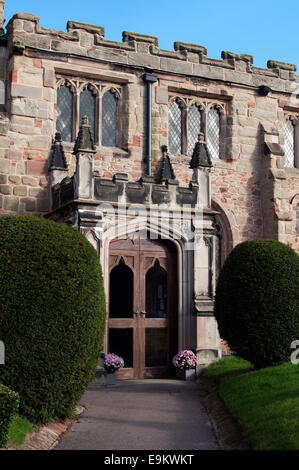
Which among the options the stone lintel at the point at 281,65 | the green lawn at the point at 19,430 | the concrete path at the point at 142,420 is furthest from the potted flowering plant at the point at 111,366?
the stone lintel at the point at 281,65

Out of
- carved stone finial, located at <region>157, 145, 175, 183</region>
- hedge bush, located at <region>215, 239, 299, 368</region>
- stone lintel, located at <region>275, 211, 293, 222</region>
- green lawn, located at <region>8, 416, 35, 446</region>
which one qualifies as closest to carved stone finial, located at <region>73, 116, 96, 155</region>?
carved stone finial, located at <region>157, 145, 175, 183</region>

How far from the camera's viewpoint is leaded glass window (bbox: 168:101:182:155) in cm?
1692

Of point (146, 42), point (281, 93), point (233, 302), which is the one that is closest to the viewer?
point (233, 302)

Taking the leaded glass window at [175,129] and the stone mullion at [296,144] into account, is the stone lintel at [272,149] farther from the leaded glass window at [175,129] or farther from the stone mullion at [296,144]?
the leaded glass window at [175,129]

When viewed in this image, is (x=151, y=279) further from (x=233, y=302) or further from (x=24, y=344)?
(x=24, y=344)

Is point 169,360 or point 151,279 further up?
point 151,279

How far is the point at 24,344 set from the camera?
776 cm

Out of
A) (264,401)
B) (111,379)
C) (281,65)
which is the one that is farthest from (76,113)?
(264,401)

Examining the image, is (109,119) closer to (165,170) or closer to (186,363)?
(165,170)

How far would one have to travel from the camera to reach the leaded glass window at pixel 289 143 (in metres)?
18.7

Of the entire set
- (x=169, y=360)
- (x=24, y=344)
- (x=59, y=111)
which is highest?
(x=59, y=111)

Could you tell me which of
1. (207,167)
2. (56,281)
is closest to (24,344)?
(56,281)
